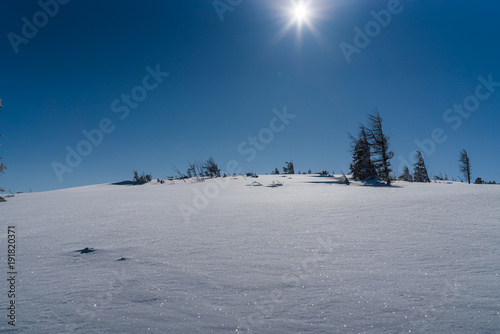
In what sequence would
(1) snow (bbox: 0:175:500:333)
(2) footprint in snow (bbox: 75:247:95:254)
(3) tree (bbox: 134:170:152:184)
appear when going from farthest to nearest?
1. (3) tree (bbox: 134:170:152:184)
2. (2) footprint in snow (bbox: 75:247:95:254)
3. (1) snow (bbox: 0:175:500:333)

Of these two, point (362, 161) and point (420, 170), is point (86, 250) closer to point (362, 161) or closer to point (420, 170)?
point (362, 161)

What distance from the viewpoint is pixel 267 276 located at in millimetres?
1425

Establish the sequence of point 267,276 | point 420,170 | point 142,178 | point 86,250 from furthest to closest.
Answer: point 420,170, point 142,178, point 86,250, point 267,276

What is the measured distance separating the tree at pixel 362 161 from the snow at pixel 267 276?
→ 8858 millimetres

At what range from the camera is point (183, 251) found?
1825mm

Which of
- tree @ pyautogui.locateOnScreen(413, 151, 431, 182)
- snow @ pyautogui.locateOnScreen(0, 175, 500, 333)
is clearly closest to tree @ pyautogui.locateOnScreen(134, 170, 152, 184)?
snow @ pyautogui.locateOnScreen(0, 175, 500, 333)

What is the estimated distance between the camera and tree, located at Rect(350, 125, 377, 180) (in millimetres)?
10961

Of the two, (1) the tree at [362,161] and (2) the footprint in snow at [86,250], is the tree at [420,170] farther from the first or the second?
(2) the footprint in snow at [86,250]

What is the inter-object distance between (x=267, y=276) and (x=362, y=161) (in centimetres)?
1118

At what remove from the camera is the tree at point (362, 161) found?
432 inches

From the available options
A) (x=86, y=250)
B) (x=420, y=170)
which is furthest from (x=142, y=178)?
(x=420, y=170)

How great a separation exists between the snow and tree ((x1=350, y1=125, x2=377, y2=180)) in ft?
29.1

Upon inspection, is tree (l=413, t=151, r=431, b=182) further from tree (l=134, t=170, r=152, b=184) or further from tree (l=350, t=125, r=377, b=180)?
tree (l=134, t=170, r=152, b=184)

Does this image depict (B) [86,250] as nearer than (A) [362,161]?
Yes
